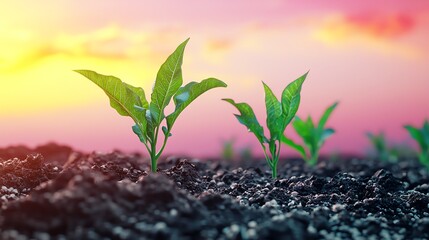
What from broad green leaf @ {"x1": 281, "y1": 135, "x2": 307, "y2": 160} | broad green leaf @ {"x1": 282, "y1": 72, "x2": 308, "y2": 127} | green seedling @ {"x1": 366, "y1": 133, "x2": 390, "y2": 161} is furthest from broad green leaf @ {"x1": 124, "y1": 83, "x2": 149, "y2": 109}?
green seedling @ {"x1": 366, "y1": 133, "x2": 390, "y2": 161}

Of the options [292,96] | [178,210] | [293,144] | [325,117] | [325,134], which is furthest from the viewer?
[325,134]

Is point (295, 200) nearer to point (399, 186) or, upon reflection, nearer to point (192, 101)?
point (192, 101)

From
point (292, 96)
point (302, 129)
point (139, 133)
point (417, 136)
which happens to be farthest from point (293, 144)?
point (139, 133)

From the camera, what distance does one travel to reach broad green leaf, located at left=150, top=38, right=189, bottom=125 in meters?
4.62

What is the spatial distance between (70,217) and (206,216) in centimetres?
77

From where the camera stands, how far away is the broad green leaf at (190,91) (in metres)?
4.64

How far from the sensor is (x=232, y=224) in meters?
3.42

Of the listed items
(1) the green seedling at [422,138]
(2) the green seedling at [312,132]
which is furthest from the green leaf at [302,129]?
(1) the green seedling at [422,138]

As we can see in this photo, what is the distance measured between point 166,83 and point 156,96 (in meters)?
0.14

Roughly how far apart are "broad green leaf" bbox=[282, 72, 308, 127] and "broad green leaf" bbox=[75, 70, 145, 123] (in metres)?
1.41

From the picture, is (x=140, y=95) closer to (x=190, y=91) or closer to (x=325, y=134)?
(x=190, y=91)

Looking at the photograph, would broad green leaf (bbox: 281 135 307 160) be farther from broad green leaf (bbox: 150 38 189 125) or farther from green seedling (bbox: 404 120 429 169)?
broad green leaf (bbox: 150 38 189 125)

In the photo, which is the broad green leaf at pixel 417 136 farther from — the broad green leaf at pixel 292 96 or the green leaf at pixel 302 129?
the broad green leaf at pixel 292 96

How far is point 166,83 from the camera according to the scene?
4711 mm
